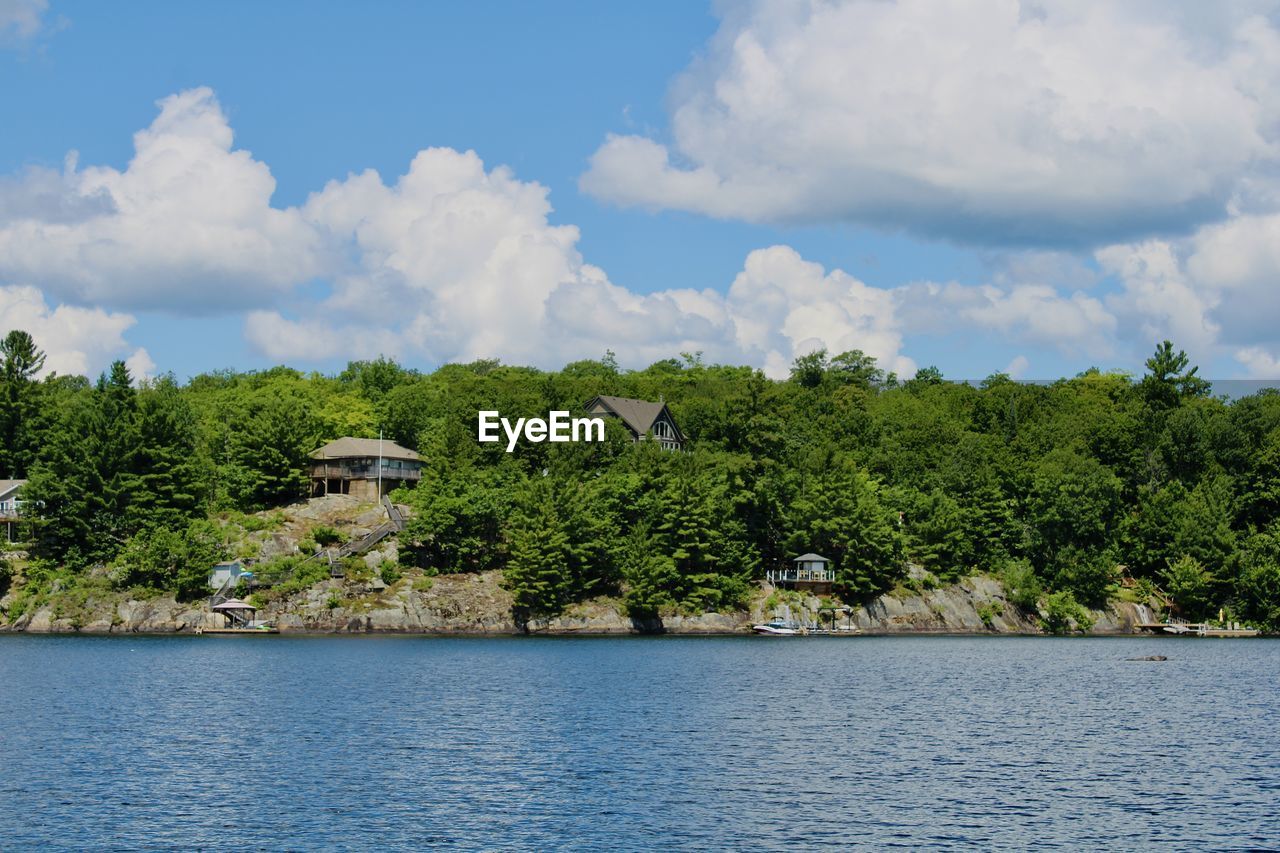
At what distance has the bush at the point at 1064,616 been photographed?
132875mm

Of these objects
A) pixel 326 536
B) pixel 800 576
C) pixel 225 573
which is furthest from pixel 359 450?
pixel 800 576

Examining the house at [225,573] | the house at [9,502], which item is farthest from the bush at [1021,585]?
the house at [9,502]

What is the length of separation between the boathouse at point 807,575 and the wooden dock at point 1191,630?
32.7m

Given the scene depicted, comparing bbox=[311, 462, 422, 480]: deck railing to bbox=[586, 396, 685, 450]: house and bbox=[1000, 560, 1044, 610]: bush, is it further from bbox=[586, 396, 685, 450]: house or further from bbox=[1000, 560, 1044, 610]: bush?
bbox=[1000, 560, 1044, 610]: bush

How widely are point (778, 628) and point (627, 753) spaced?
72.3m

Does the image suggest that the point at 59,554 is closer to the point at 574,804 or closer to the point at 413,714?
the point at 413,714

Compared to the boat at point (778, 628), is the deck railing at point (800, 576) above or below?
above

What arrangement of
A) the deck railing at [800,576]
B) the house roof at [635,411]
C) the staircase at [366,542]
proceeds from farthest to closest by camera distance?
1. the house roof at [635,411]
2. the deck railing at [800,576]
3. the staircase at [366,542]

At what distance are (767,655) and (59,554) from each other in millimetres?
70538

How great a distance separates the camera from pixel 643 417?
548 ft

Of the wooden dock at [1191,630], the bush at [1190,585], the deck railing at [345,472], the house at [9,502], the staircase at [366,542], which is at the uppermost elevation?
the deck railing at [345,472]

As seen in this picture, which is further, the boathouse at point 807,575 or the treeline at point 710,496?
the boathouse at point 807,575

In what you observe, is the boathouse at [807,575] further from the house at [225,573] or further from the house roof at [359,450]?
the house at [225,573]

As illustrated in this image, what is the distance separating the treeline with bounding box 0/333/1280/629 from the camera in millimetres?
124812
